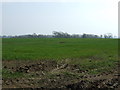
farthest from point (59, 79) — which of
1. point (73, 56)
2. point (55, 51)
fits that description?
point (55, 51)

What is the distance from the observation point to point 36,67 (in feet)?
42.4

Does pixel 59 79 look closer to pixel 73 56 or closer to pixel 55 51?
pixel 73 56

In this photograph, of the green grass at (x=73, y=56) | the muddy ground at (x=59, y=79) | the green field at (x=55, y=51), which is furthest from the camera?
the green field at (x=55, y=51)

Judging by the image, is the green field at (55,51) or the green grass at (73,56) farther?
the green field at (55,51)

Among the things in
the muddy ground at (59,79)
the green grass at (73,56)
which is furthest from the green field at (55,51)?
the muddy ground at (59,79)

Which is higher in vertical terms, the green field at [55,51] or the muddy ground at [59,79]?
the green field at [55,51]

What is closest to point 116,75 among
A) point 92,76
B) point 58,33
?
point 92,76

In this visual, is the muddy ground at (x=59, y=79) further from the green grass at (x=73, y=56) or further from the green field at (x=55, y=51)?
the green field at (x=55, y=51)

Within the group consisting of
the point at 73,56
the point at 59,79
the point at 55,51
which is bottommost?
the point at 59,79

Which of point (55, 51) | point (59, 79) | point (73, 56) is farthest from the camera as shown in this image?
point (55, 51)

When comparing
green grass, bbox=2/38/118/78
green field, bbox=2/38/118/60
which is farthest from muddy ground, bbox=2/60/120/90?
green field, bbox=2/38/118/60

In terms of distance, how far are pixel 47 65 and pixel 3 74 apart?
327 centimetres

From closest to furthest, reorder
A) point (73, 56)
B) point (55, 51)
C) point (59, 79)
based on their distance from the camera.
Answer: point (59, 79) → point (73, 56) → point (55, 51)

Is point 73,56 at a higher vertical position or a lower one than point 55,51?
lower
